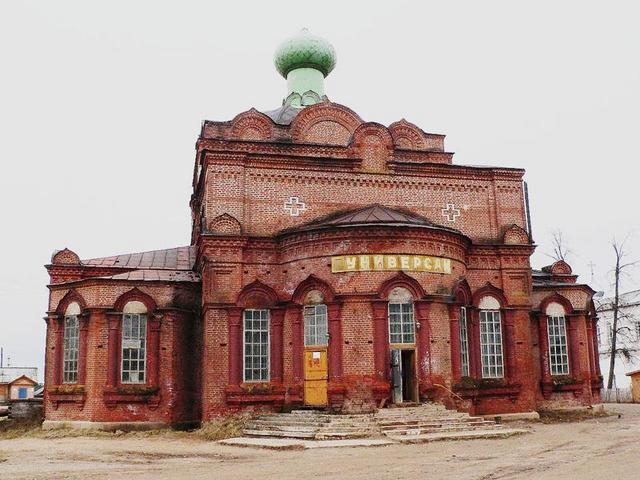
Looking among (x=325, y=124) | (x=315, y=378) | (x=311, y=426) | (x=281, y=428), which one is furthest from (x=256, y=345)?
(x=325, y=124)

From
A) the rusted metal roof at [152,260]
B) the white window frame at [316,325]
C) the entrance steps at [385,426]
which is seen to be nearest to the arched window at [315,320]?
the white window frame at [316,325]

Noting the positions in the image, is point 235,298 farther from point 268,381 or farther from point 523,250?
point 523,250

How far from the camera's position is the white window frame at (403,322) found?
18.8 meters

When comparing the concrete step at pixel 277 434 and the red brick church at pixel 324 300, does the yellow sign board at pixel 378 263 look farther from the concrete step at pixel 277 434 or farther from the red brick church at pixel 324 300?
the concrete step at pixel 277 434

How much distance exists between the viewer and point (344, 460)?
12.9 m

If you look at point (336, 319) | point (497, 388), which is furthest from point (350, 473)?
point (497, 388)

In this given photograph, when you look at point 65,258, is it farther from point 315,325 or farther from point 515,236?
point 515,236

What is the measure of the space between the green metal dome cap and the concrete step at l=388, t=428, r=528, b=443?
52.0ft

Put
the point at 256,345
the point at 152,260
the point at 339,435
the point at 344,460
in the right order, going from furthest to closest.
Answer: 1. the point at 152,260
2. the point at 256,345
3. the point at 339,435
4. the point at 344,460

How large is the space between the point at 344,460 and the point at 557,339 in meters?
12.5

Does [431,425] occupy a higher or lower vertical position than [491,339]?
lower

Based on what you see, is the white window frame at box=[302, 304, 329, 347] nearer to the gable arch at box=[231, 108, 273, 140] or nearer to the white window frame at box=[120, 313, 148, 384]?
the white window frame at box=[120, 313, 148, 384]

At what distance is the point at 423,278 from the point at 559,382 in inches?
264

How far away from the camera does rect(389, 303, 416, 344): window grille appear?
1884 centimetres
